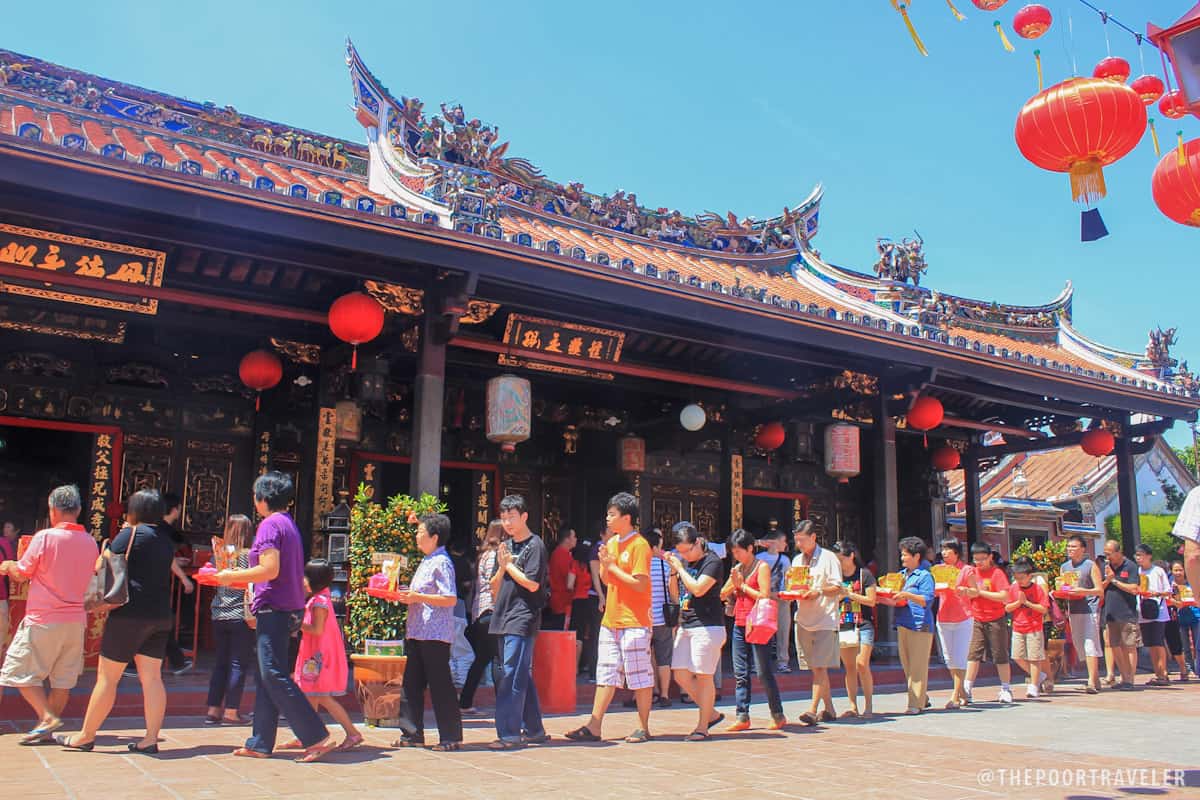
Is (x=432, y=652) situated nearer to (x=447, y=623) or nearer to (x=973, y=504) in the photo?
(x=447, y=623)

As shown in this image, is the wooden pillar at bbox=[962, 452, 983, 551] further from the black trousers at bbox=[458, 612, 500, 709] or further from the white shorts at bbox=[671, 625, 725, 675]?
the black trousers at bbox=[458, 612, 500, 709]

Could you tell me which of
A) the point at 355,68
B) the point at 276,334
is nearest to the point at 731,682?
the point at 276,334

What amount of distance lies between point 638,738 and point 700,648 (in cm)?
70

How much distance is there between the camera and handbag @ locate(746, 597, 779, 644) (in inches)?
257

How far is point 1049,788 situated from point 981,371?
7396 millimetres

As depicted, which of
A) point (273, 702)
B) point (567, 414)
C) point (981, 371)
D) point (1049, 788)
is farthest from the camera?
point (567, 414)

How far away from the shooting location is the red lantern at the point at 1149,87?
641 cm

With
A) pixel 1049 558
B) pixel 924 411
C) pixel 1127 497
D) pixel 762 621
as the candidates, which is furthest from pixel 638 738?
pixel 1127 497

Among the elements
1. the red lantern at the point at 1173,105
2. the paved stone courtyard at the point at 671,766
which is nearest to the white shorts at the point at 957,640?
the paved stone courtyard at the point at 671,766

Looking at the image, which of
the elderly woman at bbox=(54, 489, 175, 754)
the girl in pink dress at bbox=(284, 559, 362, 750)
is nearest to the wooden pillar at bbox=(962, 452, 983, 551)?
the girl in pink dress at bbox=(284, 559, 362, 750)

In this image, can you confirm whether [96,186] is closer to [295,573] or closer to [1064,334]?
[295,573]

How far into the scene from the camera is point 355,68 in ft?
33.2

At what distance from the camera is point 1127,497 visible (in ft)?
44.5

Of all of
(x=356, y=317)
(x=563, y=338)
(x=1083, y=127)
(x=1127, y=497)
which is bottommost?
(x=1127, y=497)
